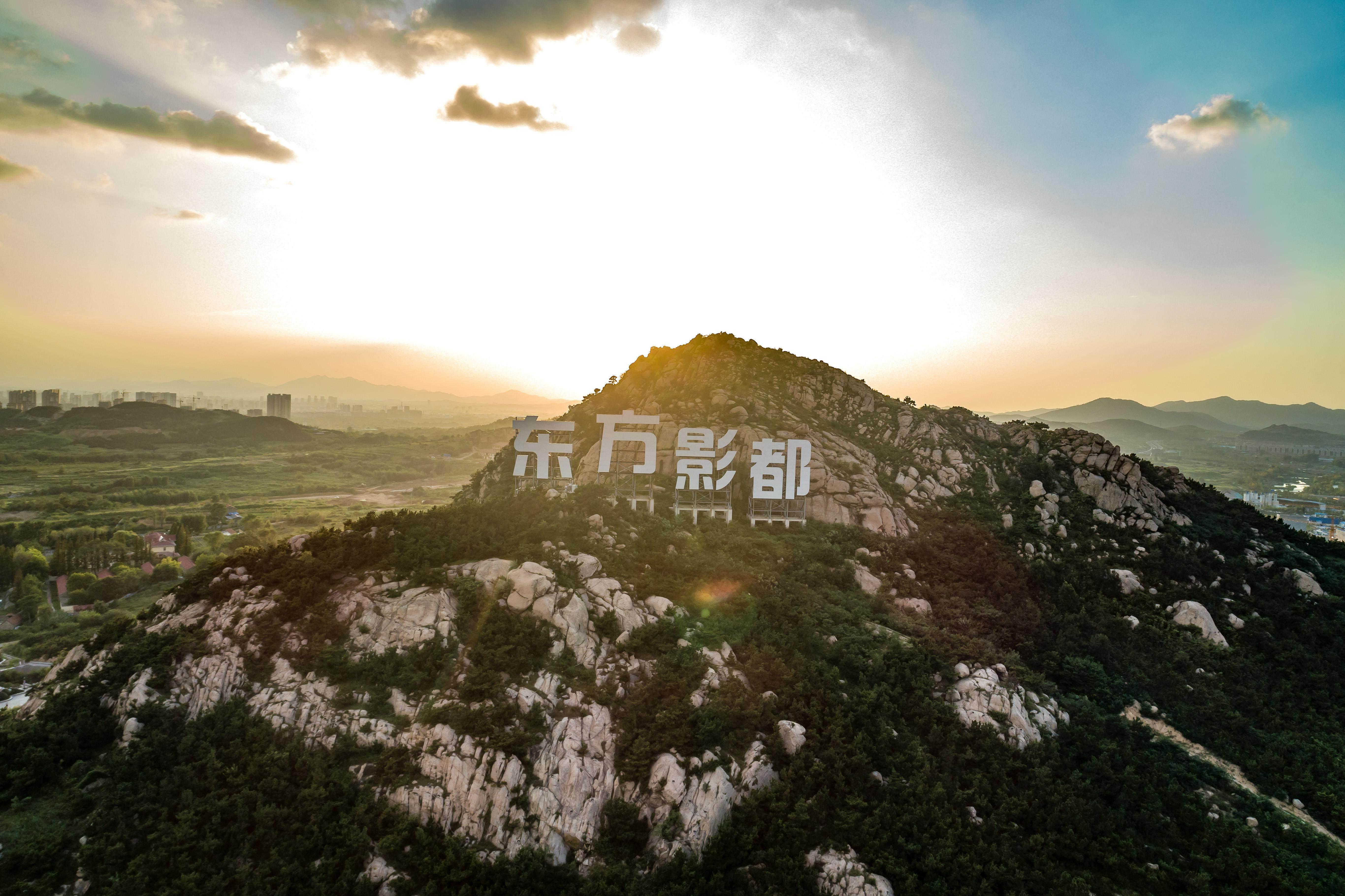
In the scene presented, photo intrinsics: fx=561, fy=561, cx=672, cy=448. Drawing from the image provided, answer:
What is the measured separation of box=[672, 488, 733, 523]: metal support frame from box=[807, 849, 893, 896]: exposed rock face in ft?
58.7

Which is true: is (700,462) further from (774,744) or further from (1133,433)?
(1133,433)

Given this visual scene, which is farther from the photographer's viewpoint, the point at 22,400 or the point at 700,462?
the point at 22,400

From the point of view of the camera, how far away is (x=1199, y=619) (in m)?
27.2

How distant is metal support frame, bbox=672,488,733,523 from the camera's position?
32719 millimetres

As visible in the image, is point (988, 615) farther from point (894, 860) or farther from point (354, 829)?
point (354, 829)

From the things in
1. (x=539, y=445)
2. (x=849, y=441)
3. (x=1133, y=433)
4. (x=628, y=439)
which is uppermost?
(x=1133, y=433)

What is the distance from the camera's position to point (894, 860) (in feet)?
50.6

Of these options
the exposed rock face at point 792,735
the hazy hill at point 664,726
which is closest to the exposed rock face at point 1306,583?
the hazy hill at point 664,726

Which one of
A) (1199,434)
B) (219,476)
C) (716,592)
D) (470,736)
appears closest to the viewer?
(470,736)

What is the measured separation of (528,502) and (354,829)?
15903 mm

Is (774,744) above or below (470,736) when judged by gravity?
below

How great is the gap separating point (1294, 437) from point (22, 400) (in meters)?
356

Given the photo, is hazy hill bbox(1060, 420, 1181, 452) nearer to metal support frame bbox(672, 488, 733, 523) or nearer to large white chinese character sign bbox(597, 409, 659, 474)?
metal support frame bbox(672, 488, 733, 523)

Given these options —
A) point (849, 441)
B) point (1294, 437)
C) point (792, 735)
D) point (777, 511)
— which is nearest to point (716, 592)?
point (792, 735)
